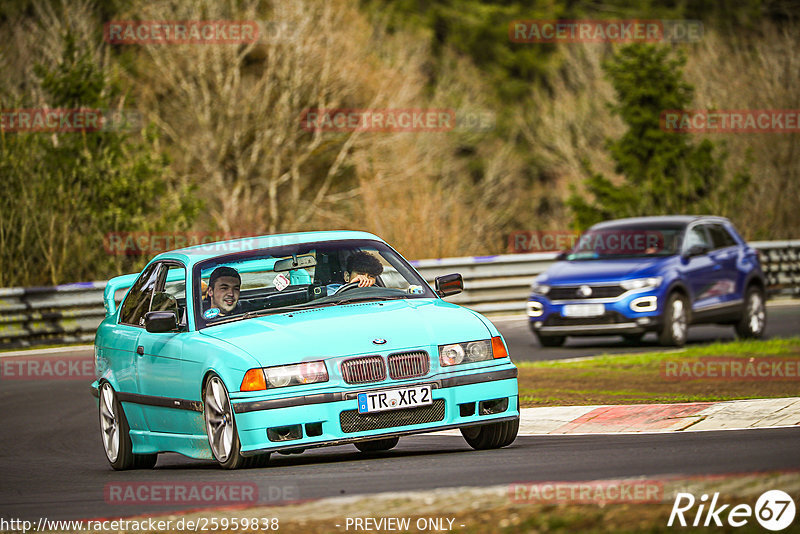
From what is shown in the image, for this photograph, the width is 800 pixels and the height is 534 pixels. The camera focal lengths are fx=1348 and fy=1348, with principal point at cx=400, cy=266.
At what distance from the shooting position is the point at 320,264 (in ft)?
31.4

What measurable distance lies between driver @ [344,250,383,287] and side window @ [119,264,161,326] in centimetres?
159

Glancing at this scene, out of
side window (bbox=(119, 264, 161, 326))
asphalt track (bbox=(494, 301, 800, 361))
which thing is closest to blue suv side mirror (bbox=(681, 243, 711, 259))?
asphalt track (bbox=(494, 301, 800, 361))

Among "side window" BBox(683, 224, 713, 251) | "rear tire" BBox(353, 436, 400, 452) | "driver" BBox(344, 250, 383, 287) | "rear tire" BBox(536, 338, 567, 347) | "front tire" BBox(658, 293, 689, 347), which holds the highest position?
"driver" BBox(344, 250, 383, 287)

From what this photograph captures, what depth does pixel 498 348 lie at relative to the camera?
8.66m

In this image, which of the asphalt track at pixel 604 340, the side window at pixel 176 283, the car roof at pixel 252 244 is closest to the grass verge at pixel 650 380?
the asphalt track at pixel 604 340

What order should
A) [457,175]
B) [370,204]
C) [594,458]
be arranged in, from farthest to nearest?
[457,175]
[370,204]
[594,458]

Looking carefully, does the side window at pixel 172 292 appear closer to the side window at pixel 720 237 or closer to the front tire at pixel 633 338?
the front tire at pixel 633 338

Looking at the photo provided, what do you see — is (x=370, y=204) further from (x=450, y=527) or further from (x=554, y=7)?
(x=554, y=7)

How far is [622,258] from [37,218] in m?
10.1

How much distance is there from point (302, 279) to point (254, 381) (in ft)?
5.12

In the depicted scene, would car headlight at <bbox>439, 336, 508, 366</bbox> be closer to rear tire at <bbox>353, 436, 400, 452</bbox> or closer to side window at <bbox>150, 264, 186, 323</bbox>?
rear tire at <bbox>353, 436, 400, 452</bbox>

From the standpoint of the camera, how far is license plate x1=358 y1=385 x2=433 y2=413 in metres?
8.11

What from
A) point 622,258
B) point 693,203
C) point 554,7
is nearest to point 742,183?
point 693,203

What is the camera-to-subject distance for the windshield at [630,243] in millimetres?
18688
